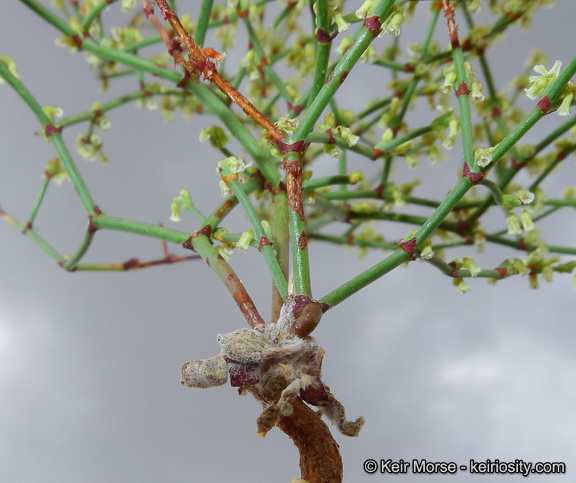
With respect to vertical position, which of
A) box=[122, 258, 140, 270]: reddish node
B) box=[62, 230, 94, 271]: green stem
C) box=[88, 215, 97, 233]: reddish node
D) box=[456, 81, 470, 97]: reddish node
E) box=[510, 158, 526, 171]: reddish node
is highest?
box=[510, 158, 526, 171]: reddish node

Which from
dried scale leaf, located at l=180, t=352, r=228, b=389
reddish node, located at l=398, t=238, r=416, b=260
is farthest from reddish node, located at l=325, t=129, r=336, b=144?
dried scale leaf, located at l=180, t=352, r=228, b=389

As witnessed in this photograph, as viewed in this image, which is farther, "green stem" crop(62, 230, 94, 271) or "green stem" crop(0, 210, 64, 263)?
"green stem" crop(0, 210, 64, 263)

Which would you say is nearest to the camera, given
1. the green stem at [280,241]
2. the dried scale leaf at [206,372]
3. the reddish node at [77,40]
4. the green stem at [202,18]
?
the dried scale leaf at [206,372]

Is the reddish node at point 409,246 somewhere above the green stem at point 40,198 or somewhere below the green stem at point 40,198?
below

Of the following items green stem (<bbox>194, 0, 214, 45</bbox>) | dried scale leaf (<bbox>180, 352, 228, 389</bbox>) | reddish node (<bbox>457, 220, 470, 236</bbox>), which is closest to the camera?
dried scale leaf (<bbox>180, 352, 228, 389</bbox>)

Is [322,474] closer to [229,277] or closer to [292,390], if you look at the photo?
[292,390]

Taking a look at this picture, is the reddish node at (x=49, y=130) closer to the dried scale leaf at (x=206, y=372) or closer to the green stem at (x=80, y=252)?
the green stem at (x=80, y=252)

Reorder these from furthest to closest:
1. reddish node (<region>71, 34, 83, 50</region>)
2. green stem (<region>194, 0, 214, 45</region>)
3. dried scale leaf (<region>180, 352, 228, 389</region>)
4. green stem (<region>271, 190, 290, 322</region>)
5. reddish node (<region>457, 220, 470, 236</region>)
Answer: reddish node (<region>457, 220, 470, 236</region>) < reddish node (<region>71, 34, 83, 50</region>) < green stem (<region>194, 0, 214, 45</region>) < green stem (<region>271, 190, 290, 322</region>) < dried scale leaf (<region>180, 352, 228, 389</region>)

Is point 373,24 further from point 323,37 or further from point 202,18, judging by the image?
point 202,18

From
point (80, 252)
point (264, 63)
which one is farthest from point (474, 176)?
point (80, 252)

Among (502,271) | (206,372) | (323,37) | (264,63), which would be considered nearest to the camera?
(206,372)

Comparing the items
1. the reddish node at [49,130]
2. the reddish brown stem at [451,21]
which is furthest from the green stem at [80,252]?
the reddish brown stem at [451,21]

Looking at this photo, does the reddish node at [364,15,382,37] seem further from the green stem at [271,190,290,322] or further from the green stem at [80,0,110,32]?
the green stem at [80,0,110,32]
